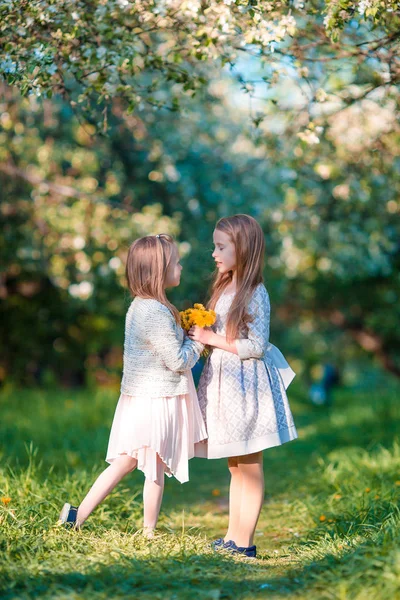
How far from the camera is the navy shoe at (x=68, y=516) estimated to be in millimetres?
3740

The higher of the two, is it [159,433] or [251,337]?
[251,337]

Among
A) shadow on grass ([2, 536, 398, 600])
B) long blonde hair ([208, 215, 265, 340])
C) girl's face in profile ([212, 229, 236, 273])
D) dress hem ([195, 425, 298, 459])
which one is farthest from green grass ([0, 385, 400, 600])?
girl's face in profile ([212, 229, 236, 273])

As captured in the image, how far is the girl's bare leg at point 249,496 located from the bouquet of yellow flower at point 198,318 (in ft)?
2.38

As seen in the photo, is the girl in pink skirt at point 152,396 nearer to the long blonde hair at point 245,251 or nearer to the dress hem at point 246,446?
the dress hem at point 246,446

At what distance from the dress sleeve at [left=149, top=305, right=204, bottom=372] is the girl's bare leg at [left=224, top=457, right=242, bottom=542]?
2.08ft

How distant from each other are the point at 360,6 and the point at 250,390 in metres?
1.94

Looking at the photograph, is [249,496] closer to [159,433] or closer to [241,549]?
[241,549]

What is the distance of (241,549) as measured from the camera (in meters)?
3.85

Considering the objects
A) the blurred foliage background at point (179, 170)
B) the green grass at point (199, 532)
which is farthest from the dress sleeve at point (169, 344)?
the blurred foliage background at point (179, 170)

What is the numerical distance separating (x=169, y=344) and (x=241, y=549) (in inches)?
42.9

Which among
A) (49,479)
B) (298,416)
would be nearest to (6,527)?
Result: (49,479)

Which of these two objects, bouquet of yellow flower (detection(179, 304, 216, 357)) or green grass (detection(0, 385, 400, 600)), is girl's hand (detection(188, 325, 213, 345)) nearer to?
bouquet of yellow flower (detection(179, 304, 216, 357))

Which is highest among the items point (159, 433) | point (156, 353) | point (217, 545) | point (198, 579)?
point (156, 353)

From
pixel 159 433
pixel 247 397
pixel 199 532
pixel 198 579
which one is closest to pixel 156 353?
pixel 159 433
